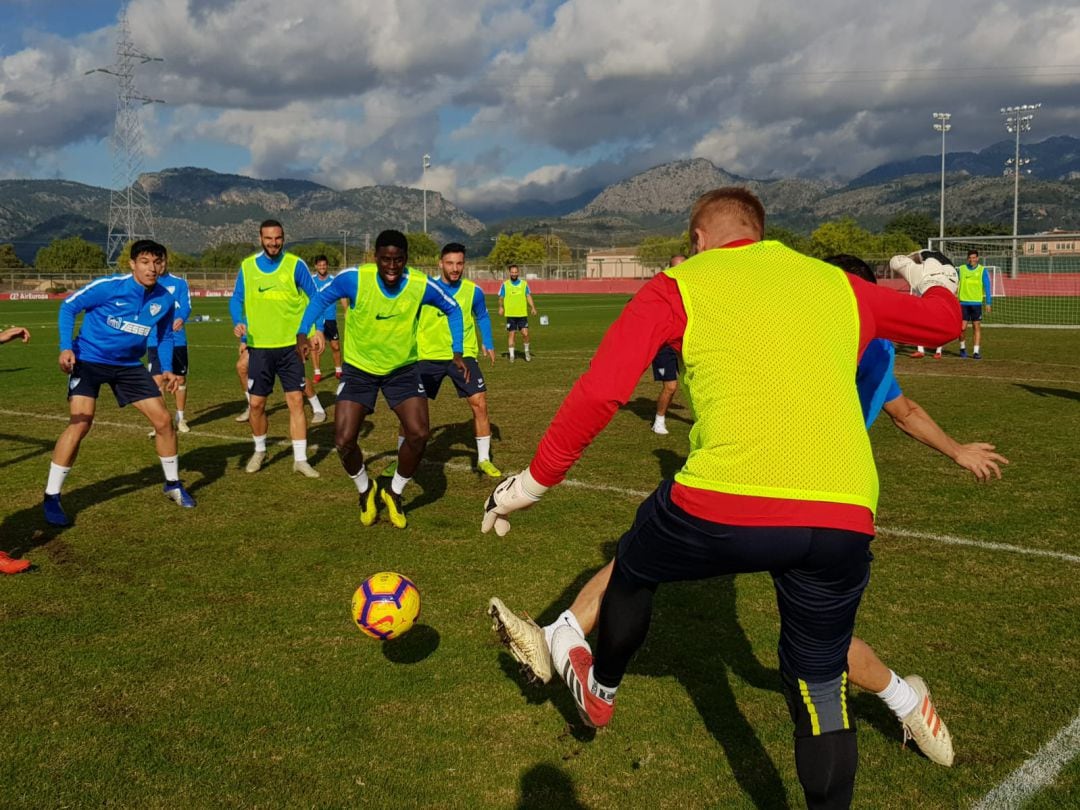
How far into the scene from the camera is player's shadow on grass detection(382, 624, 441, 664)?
4703mm

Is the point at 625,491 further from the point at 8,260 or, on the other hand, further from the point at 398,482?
the point at 8,260

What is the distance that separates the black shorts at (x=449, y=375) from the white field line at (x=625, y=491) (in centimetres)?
88

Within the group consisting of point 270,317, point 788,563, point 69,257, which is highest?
point 69,257

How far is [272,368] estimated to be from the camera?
9680 millimetres

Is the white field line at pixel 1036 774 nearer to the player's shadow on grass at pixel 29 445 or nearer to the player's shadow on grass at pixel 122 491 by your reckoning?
the player's shadow on grass at pixel 122 491

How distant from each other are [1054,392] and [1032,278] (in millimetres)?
29993

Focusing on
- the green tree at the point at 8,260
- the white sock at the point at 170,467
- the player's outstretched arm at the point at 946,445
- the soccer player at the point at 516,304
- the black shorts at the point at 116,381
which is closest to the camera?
the player's outstretched arm at the point at 946,445

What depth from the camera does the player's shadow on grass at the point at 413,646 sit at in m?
4.70

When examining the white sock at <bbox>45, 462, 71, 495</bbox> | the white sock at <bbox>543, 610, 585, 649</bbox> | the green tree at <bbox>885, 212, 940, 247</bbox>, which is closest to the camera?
the white sock at <bbox>543, 610, 585, 649</bbox>

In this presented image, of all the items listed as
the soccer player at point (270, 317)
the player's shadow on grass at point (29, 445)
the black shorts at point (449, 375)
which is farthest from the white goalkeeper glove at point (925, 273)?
the player's shadow on grass at point (29, 445)

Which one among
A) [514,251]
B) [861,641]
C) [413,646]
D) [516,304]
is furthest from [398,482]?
[514,251]

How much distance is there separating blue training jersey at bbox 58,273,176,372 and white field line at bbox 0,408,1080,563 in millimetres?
2982

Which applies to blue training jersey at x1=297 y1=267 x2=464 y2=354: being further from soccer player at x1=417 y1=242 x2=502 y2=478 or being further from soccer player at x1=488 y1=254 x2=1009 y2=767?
soccer player at x1=488 y1=254 x2=1009 y2=767

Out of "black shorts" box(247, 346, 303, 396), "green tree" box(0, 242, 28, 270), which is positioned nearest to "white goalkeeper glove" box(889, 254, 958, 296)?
"black shorts" box(247, 346, 303, 396)
